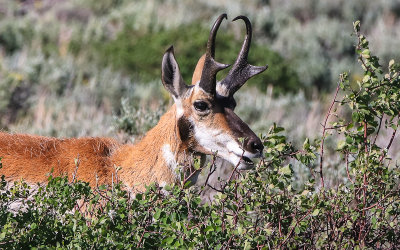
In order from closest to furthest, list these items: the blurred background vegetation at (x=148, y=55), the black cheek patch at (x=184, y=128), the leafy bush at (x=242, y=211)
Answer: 1. the leafy bush at (x=242, y=211)
2. the black cheek patch at (x=184, y=128)
3. the blurred background vegetation at (x=148, y=55)

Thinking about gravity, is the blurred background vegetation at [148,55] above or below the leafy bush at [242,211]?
below

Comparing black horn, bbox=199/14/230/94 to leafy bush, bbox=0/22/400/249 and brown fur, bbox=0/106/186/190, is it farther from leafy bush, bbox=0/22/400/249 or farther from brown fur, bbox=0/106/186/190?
leafy bush, bbox=0/22/400/249

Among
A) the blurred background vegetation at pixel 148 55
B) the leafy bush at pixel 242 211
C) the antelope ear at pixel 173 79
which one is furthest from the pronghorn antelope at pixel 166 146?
the blurred background vegetation at pixel 148 55

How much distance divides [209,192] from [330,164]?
153 centimetres

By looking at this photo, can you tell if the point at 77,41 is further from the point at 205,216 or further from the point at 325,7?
the point at 205,216

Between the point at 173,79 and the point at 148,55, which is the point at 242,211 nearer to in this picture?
the point at 173,79

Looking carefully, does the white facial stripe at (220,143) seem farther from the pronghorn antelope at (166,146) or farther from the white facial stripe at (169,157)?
the white facial stripe at (169,157)

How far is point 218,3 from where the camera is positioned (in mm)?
19328

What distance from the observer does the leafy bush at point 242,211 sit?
373cm

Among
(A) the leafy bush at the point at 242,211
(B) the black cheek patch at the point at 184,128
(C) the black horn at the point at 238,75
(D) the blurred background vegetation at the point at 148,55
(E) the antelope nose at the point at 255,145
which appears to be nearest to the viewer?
(A) the leafy bush at the point at 242,211

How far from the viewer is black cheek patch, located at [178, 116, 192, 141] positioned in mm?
5184

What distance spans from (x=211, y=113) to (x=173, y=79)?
472 mm

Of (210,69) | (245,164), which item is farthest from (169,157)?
(210,69)

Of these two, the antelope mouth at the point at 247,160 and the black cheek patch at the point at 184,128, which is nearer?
the antelope mouth at the point at 247,160
